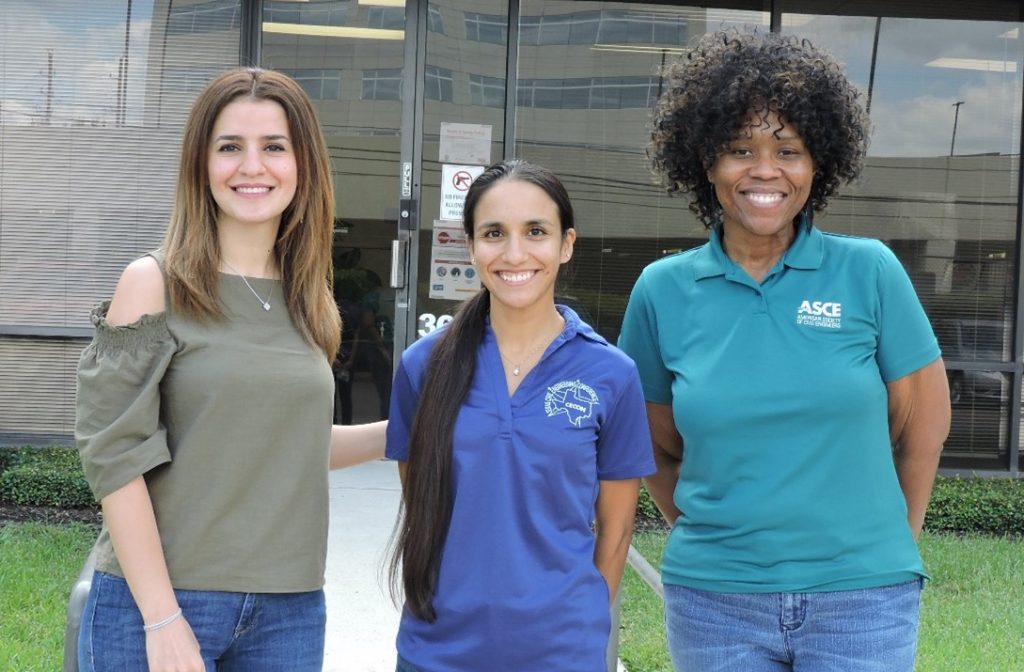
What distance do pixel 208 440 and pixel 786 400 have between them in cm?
113

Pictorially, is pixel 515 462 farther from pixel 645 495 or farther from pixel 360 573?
pixel 645 495

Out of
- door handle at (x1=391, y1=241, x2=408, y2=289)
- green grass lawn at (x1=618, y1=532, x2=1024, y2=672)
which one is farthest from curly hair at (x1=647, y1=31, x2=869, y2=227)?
door handle at (x1=391, y1=241, x2=408, y2=289)

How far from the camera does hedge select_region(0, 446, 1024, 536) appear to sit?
707cm

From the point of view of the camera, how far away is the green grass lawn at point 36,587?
4.52 meters

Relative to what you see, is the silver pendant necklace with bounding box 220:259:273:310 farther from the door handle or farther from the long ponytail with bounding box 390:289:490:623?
the door handle

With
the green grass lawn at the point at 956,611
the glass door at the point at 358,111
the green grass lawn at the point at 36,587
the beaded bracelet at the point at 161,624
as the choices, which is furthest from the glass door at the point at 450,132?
the beaded bracelet at the point at 161,624

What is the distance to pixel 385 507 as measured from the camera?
23.4 ft

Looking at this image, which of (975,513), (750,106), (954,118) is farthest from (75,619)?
(954,118)

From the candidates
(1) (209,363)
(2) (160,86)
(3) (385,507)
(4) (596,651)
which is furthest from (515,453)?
(2) (160,86)

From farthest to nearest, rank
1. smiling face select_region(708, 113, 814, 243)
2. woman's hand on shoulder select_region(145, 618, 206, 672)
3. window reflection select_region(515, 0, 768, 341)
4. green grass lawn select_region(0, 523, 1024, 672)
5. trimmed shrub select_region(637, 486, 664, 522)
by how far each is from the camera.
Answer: window reflection select_region(515, 0, 768, 341)
trimmed shrub select_region(637, 486, 664, 522)
green grass lawn select_region(0, 523, 1024, 672)
smiling face select_region(708, 113, 814, 243)
woman's hand on shoulder select_region(145, 618, 206, 672)

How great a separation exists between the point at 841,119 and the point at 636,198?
247 inches

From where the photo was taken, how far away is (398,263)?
8.37 m

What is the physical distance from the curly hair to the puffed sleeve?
1.27 meters

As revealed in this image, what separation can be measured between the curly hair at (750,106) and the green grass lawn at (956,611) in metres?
2.64
